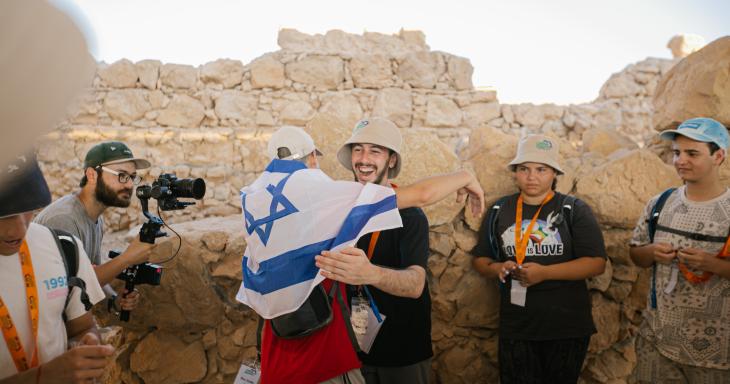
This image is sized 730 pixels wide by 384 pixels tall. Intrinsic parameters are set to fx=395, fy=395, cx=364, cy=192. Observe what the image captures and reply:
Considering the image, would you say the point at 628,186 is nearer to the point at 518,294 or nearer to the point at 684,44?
the point at 518,294

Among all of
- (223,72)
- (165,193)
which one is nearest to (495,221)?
(165,193)

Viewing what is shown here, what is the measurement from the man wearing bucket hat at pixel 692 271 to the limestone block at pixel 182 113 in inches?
240

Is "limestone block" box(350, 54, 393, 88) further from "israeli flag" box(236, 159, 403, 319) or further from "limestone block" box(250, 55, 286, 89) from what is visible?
"israeli flag" box(236, 159, 403, 319)

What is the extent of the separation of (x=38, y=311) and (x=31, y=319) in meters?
0.04

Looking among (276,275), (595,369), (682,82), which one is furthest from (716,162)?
(276,275)

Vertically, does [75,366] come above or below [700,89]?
below

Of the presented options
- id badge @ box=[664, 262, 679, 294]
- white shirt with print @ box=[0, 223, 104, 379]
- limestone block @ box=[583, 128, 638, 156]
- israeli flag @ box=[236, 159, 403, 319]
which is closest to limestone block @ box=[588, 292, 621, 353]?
id badge @ box=[664, 262, 679, 294]

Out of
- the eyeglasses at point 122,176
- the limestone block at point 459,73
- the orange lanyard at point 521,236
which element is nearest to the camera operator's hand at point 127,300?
the eyeglasses at point 122,176

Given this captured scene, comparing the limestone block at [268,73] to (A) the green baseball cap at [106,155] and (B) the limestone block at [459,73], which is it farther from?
(A) the green baseball cap at [106,155]

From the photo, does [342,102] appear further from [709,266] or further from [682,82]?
[709,266]

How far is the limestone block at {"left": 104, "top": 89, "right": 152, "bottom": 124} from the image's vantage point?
6.28m

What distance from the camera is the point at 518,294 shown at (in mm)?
2617

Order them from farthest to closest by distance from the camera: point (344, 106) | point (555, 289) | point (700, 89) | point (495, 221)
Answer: point (344, 106)
point (700, 89)
point (495, 221)
point (555, 289)

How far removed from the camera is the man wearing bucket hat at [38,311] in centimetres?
139
